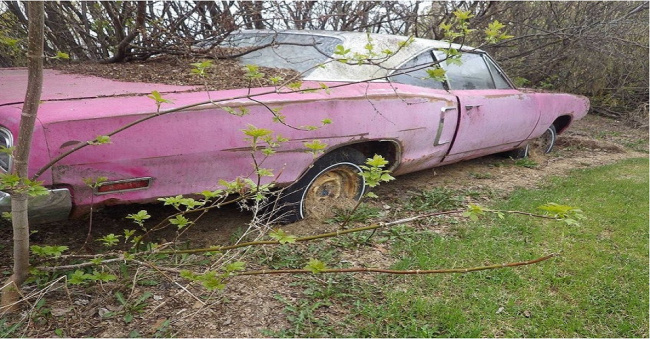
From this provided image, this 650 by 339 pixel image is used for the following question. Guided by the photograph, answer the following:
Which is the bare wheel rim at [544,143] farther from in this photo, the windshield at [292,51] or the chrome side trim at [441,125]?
the windshield at [292,51]

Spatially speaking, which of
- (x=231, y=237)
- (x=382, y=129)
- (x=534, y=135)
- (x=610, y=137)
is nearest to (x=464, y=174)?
(x=534, y=135)

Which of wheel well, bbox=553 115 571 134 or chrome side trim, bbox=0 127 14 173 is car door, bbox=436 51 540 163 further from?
chrome side trim, bbox=0 127 14 173

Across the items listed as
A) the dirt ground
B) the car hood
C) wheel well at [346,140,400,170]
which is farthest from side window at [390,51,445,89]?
the car hood

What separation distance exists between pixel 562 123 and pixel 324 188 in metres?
3.96

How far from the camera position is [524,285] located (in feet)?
8.99

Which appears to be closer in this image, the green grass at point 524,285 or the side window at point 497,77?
the green grass at point 524,285

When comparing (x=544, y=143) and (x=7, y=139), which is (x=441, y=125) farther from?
(x=544, y=143)

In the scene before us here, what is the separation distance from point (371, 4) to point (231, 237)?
4.50 metres

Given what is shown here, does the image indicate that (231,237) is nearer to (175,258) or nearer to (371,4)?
(175,258)

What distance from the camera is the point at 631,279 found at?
2.93 meters

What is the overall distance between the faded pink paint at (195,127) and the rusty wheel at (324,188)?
0.50 ft

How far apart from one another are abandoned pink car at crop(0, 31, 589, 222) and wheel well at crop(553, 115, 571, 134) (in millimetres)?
1513

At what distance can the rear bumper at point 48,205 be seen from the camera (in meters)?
2.17

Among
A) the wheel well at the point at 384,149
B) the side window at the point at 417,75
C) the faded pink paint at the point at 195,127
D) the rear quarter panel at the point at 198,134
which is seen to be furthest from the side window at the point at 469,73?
the rear quarter panel at the point at 198,134
